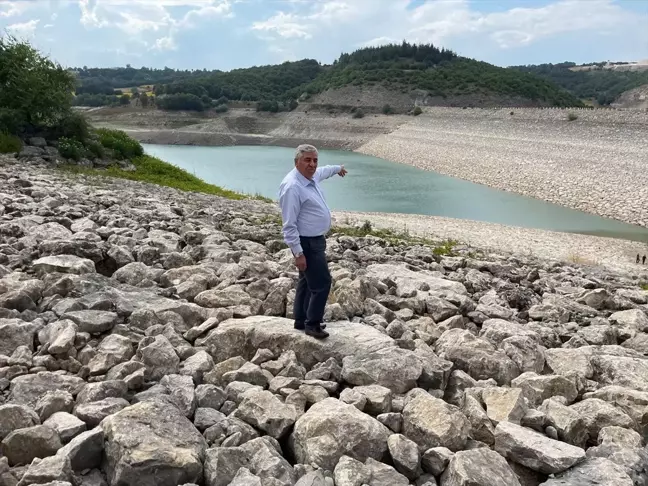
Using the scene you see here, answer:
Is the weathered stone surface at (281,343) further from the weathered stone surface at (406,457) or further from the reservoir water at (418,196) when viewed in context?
the reservoir water at (418,196)

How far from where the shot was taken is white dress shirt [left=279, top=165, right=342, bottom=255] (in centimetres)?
417

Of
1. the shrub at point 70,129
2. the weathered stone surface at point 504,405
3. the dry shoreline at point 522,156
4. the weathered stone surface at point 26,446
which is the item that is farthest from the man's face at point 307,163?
the shrub at point 70,129

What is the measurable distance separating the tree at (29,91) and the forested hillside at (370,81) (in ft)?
212

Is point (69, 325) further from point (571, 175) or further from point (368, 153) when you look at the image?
point (368, 153)

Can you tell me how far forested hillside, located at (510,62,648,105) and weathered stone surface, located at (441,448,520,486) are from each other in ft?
328

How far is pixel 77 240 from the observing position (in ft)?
20.6

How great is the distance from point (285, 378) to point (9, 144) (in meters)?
17.5

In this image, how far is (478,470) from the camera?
111 inches

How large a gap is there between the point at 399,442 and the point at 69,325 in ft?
8.02

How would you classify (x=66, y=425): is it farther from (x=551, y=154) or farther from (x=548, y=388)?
(x=551, y=154)

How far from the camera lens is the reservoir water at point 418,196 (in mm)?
22836

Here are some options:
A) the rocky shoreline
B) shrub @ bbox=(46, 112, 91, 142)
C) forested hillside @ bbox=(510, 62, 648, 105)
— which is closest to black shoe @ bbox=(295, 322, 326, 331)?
shrub @ bbox=(46, 112, 91, 142)

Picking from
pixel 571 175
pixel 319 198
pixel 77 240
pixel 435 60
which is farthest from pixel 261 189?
pixel 435 60

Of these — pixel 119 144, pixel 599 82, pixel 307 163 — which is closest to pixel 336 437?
pixel 307 163
